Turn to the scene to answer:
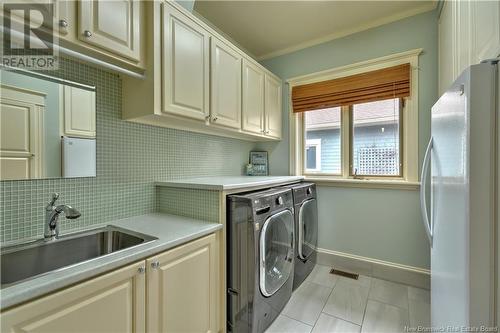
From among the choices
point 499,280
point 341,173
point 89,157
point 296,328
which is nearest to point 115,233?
point 89,157

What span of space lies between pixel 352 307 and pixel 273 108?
7.07 ft

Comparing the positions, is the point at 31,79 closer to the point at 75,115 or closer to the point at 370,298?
the point at 75,115

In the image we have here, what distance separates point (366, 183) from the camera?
7.74ft

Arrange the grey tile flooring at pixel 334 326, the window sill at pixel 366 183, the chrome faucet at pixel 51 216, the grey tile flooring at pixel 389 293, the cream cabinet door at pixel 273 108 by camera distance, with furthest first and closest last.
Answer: the cream cabinet door at pixel 273 108, the window sill at pixel 366 183, the grey tile flooring at pixel 389 293, the grey tile flooring at pixel 334 326, the chrome faucet at pixel 51 216

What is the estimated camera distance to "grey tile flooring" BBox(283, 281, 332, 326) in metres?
1.74

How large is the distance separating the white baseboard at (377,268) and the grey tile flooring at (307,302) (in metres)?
0.47

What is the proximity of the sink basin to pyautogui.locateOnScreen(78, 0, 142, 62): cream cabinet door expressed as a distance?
1047 millimetres

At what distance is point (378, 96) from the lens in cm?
229

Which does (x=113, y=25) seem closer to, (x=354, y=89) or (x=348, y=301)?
(x=354, y=89)

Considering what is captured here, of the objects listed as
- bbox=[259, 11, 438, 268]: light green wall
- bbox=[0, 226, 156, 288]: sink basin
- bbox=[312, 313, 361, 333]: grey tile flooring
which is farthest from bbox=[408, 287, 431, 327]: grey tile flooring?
bbox=[0, 226, 156, 288]: sink basin

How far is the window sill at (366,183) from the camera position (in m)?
2.17

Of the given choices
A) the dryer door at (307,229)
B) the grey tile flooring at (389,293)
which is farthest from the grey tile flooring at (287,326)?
the grey tile flooring at (389,293)

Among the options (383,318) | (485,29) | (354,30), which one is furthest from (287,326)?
(354,30)

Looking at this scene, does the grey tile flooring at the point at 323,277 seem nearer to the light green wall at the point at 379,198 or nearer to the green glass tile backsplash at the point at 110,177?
the light green wall at the point at 379,198
